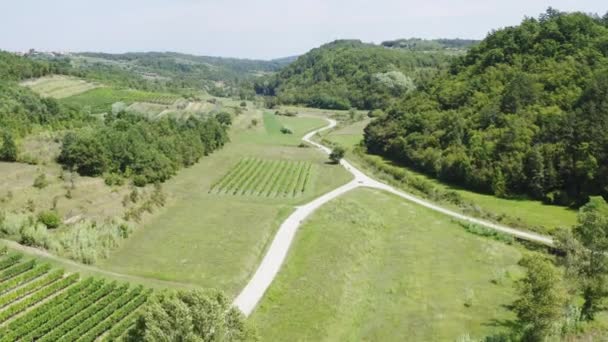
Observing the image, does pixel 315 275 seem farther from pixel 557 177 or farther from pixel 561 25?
pixel 561 25

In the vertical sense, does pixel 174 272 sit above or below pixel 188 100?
below

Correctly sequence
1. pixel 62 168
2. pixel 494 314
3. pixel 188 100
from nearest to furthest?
pixel 494 314 < pixel 62 168 < pixel 188 100

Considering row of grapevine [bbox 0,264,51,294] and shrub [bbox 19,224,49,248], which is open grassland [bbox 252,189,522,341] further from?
shrub [bbox 19,224,49,248]

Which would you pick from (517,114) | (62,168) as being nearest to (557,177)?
(517,114)

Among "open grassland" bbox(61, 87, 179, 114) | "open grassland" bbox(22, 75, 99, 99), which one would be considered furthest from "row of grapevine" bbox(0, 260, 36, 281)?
"open grassland" bbox(22, 75, 99, 99)

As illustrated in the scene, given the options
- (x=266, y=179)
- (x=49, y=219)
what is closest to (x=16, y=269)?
(x=49, y=219)

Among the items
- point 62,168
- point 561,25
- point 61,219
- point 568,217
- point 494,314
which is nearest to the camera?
point 494,314

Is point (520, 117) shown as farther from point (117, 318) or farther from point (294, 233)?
point (117, 318)
